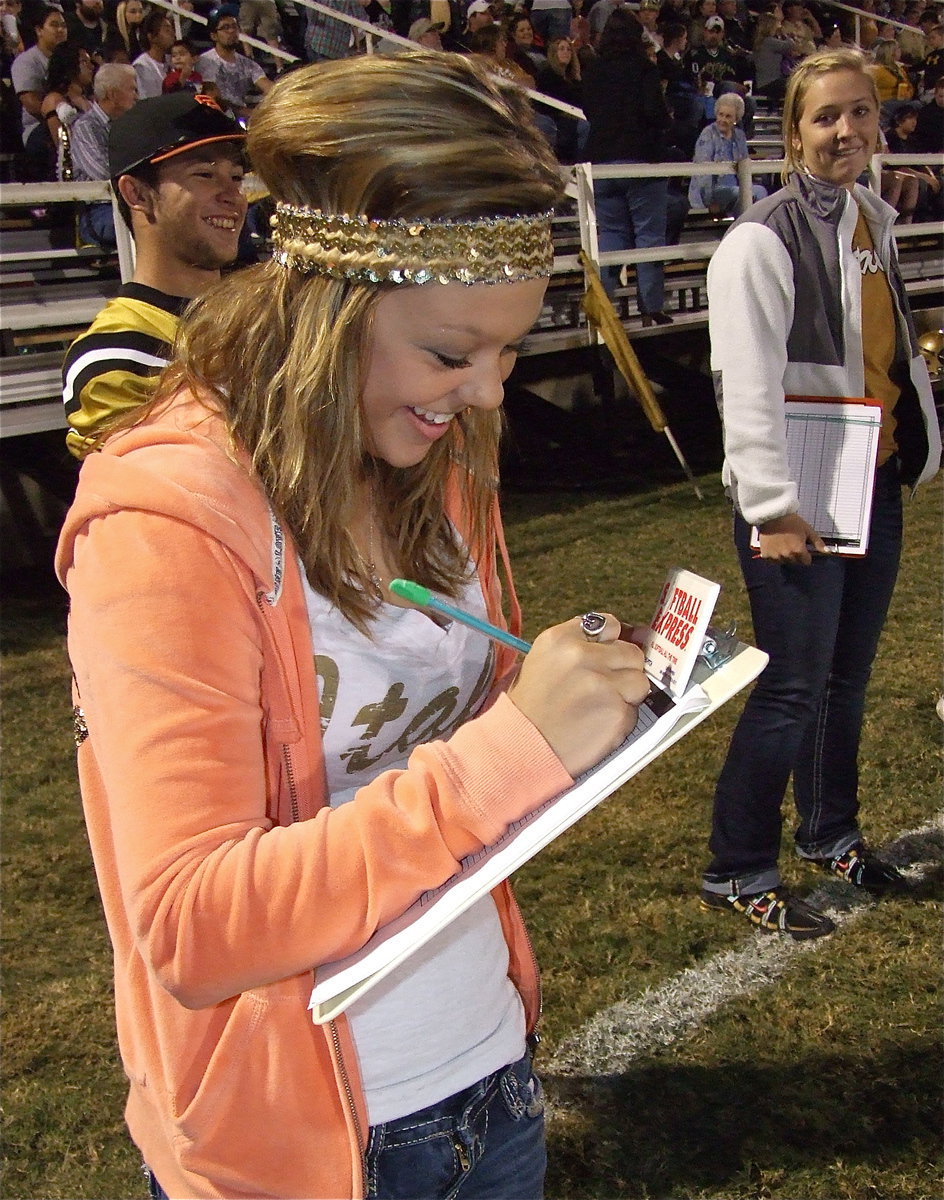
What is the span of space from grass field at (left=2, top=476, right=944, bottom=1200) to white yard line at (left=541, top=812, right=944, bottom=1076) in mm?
21

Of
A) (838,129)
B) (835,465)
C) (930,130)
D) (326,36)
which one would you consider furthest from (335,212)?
(930,130)

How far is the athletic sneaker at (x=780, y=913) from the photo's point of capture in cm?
316

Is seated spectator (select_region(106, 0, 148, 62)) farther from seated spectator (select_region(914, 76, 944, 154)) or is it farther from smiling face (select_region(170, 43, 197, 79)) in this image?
seated spectator (select_region(914, 76, 944, 154))

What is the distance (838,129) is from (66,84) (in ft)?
25.2

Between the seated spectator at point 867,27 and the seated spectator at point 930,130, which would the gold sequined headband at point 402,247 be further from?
the seated spectator at point 867,27

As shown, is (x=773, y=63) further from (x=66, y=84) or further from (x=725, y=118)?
(x=66, y=84)

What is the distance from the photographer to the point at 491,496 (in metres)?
1.49

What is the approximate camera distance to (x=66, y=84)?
8992 mm

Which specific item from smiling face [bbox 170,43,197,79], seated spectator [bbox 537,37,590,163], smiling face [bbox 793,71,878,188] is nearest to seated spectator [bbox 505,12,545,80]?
seated spectator [bbox 537,37,590,163]

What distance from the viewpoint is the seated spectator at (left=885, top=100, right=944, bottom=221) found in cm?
1268

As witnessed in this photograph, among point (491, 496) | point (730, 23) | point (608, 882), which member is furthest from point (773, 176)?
point (491, 496)

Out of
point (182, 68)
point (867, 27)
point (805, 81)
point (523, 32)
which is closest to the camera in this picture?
point (805, 81)

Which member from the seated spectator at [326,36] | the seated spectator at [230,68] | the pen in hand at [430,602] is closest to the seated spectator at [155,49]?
the seated spectator at [230,68]

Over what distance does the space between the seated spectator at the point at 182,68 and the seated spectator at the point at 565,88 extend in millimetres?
3516
